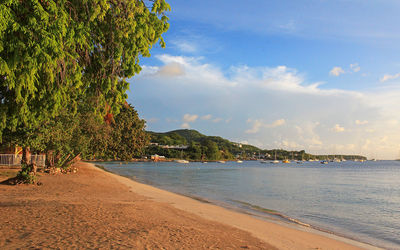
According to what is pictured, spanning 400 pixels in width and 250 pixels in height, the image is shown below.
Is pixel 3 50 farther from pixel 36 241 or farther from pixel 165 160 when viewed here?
pixel 165 160

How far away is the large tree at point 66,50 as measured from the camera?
5.04 metres

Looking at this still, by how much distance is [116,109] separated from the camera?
23.7 ft

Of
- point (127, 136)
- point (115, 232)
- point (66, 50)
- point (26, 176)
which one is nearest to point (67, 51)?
point (66, 50)

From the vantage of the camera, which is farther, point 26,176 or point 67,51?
point 26,176

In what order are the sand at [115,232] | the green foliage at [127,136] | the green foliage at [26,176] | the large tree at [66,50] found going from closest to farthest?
the large tree at [66,50] < the sand at [115,232] < the green foliage at [26,176] < the green foliage at [127,136]

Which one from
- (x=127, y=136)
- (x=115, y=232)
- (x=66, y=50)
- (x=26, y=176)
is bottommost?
(x=115, y=232)

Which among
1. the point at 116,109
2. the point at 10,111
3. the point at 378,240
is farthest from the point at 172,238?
the point at 378,240

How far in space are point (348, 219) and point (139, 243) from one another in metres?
14.7

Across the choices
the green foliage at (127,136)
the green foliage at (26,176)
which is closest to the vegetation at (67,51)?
the green foliage at (26,176)

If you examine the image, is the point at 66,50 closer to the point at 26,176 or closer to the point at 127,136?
the point at 26,176

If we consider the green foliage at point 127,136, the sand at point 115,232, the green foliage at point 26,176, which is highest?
the green foliage at point 127,136

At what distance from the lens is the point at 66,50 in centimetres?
599

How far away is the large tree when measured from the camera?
504 centimetres

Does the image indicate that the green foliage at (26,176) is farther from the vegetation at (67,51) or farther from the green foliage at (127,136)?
the green foliage at (127,136)
